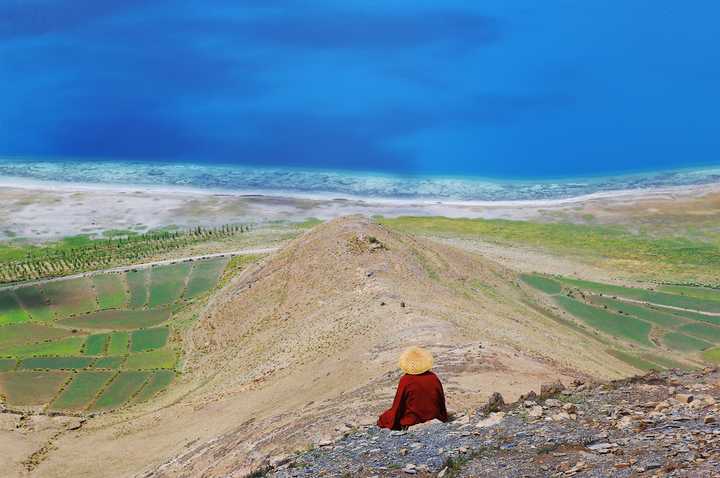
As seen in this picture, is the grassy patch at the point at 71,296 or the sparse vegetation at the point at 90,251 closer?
the grassy patch at the point at 71,296

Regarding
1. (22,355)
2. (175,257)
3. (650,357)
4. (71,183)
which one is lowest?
(650,357)

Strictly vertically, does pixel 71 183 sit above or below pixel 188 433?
above

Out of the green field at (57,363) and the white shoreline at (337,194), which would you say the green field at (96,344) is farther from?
the white shoreline at (337,194)

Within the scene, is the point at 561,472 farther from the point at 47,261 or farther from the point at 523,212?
the point at 523,212

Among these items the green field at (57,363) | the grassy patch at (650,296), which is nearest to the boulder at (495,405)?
the green field at (57,363)

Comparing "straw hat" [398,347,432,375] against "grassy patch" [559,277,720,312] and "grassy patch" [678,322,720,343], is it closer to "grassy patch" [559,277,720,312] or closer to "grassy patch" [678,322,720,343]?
"grassy patch" [678,322,720,343]

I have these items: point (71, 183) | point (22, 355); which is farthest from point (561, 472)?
point (71, 183)

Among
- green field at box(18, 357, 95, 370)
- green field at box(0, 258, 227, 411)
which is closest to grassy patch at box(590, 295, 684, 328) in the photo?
green field at box(0, 258, 227, 411)

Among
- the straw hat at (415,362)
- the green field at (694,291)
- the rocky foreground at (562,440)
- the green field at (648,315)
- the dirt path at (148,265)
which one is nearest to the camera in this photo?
the rocky foreground at (562,440)
